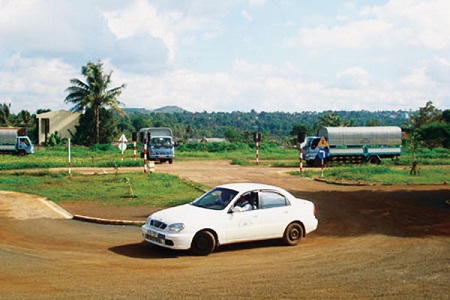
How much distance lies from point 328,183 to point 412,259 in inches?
629

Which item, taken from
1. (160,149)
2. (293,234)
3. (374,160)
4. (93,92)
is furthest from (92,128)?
(293,234)

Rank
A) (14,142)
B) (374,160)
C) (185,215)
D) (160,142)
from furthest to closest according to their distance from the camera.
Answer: (14,142) < (160,142) < (374,160) < (185,215)

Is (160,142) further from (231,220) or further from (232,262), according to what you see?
(232,262)

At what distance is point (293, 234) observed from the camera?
41.5 ft

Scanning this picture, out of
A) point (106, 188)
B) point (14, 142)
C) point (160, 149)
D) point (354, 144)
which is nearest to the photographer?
point (106, 188)

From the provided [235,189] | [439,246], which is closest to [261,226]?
[235,189]

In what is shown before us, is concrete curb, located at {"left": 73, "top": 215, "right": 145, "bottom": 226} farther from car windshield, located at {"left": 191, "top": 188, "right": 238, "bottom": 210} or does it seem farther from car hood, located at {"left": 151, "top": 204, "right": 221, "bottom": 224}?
car hood, located at {"left": 151, "top": 204, "right": 221, "bottom": 224}

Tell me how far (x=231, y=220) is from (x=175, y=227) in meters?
1.35

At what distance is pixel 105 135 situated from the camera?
2712 inches

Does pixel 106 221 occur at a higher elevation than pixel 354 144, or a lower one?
lower

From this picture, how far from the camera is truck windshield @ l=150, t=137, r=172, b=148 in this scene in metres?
42.8

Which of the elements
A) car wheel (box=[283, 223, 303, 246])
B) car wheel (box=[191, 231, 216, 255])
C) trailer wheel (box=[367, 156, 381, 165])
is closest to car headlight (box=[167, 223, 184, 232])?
car wheel (box=[191, 231, 216, 255])

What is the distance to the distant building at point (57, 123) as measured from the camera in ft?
233

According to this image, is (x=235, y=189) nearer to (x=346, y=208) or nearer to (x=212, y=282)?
(x=212, y=282)
